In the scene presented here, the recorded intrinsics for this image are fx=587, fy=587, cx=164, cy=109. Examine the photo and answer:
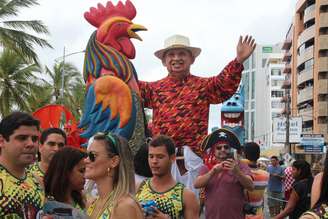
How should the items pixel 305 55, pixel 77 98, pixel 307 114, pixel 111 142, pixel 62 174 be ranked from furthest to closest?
pixel 307 114 → pixel 305 55 → pixel 77 98 → pixel 62 174 → pixel 111 142

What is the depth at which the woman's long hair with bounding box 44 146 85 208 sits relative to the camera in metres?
3.91

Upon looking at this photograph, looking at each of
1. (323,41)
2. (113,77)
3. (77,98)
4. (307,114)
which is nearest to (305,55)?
(323,41)

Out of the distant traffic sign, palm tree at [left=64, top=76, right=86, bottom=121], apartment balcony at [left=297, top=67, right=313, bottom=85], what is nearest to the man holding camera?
the distant traffic sign

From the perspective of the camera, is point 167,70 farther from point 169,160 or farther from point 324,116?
point 324,116

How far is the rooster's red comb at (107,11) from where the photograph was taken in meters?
7.97

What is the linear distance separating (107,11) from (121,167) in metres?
4.93

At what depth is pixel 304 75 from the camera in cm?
5884

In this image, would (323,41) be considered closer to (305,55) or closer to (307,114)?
(305,55)

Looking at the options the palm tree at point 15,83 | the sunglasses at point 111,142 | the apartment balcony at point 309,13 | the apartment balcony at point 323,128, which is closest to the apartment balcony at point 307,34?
the apartment balcony at point 309,13

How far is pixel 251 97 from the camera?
117812 mm

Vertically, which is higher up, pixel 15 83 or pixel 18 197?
pixel 15 83

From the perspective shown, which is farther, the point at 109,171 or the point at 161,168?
the point at 161,168

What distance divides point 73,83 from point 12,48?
20.7 meters

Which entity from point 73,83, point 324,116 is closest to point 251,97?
point 324,116
